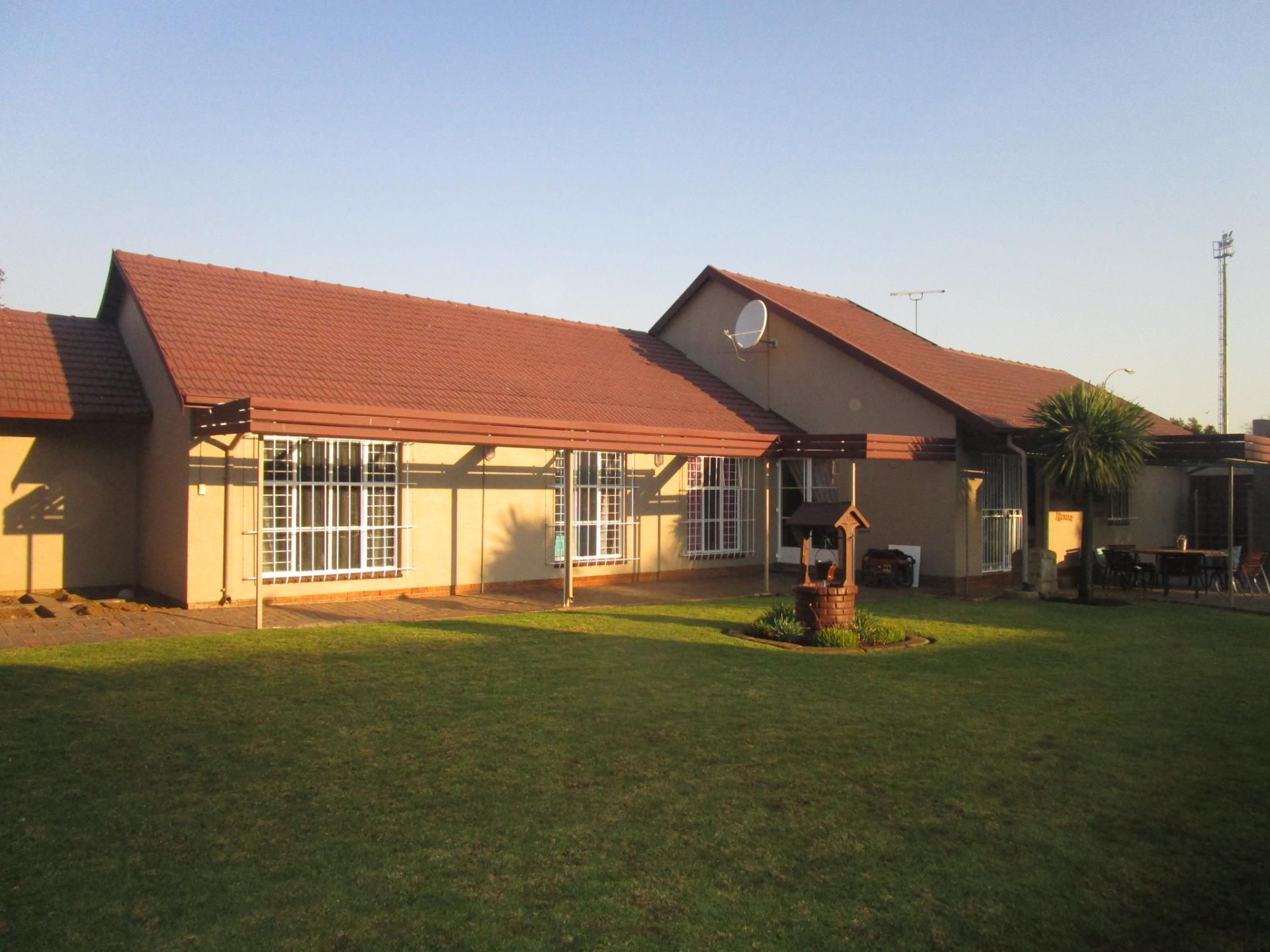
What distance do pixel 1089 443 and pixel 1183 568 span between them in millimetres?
4533

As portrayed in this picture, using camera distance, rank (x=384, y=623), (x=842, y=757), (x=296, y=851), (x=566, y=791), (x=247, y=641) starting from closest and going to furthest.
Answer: (x=296, y=851), (x=566, y=791), (x=842, y=757), (x=247, y=641), (x=384, y=623)

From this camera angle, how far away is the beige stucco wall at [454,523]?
41.3 feet

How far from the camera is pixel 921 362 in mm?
19797

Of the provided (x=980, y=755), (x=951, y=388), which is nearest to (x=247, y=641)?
(x=980, y=755)

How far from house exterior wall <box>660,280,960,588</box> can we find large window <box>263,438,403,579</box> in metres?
8.24

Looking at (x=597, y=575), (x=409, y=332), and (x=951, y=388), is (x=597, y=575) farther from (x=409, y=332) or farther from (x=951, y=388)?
(x=951, y=388)

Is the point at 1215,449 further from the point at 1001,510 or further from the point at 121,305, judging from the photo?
the point at 121,305

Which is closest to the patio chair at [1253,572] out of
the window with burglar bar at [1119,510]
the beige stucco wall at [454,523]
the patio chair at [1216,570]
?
the patio chair at [1216,570]

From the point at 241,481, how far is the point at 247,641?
3.14 meters

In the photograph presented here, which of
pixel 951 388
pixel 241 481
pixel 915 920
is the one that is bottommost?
pixel 915 920

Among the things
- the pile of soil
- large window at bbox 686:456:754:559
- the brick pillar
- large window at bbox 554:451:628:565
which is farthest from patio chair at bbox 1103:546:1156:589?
the pile of soil

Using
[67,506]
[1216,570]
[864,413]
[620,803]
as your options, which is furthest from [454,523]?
[1216,570]

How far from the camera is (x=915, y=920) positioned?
4270 millimetres

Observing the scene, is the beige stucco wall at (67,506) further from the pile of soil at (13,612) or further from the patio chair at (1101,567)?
the patio chair at (1101,567)
